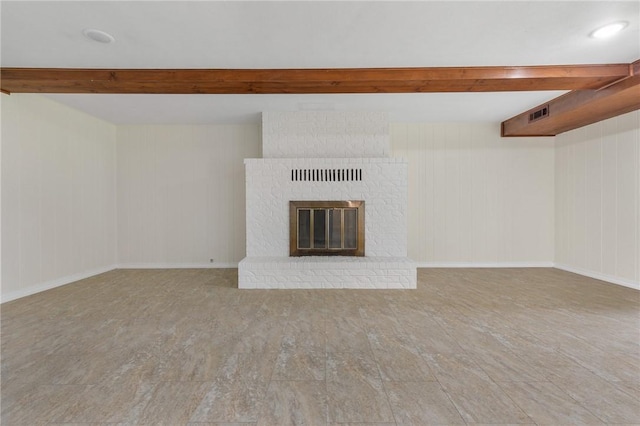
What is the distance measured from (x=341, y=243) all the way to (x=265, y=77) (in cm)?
260

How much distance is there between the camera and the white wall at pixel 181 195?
5.38 metres

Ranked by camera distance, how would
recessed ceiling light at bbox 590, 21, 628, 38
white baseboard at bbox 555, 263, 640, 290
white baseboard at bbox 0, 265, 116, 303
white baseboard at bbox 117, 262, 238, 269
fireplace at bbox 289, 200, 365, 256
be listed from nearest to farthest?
recessed ceiling light at bbox 590, 21, 628, 38 → white baseboard at bbox 0, 265, 116, 303 → white baseboard at bbox 555, 263, 640, 290 → fireplace at bbox 289, 200, 365, 256 → white baseboard at bbox 117, 262, 238, 269

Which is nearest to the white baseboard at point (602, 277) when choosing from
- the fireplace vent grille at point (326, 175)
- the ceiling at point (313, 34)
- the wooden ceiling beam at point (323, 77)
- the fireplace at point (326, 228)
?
the wooden ceiling beam at point (323, 77)

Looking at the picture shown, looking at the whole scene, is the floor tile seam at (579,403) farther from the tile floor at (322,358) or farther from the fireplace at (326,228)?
the fireplace at (326,228)

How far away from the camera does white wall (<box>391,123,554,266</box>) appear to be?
17.7 ft

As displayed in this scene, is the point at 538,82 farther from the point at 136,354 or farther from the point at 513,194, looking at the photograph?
the point at 136,354

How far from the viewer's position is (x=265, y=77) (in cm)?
313

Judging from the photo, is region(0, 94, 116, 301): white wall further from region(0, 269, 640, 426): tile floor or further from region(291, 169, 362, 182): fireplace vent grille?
region(291, 169, 362, 182): fireplace vent grille

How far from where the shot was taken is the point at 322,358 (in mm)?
2158

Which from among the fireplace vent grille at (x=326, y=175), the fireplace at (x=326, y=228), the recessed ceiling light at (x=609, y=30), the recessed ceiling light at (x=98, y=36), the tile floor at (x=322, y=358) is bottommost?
the tile floor at (x=322, y=358)

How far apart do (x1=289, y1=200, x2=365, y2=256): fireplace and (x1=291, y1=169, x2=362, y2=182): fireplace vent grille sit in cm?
37

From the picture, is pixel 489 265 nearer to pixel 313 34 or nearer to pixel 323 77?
pixel 323 77

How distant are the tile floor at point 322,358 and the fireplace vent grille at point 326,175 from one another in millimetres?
1822

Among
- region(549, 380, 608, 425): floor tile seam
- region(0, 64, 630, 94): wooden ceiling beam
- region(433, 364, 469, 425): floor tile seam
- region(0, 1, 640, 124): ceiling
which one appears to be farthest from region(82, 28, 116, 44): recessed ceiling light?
region(549, 380, 608, 425): floor tile seam
